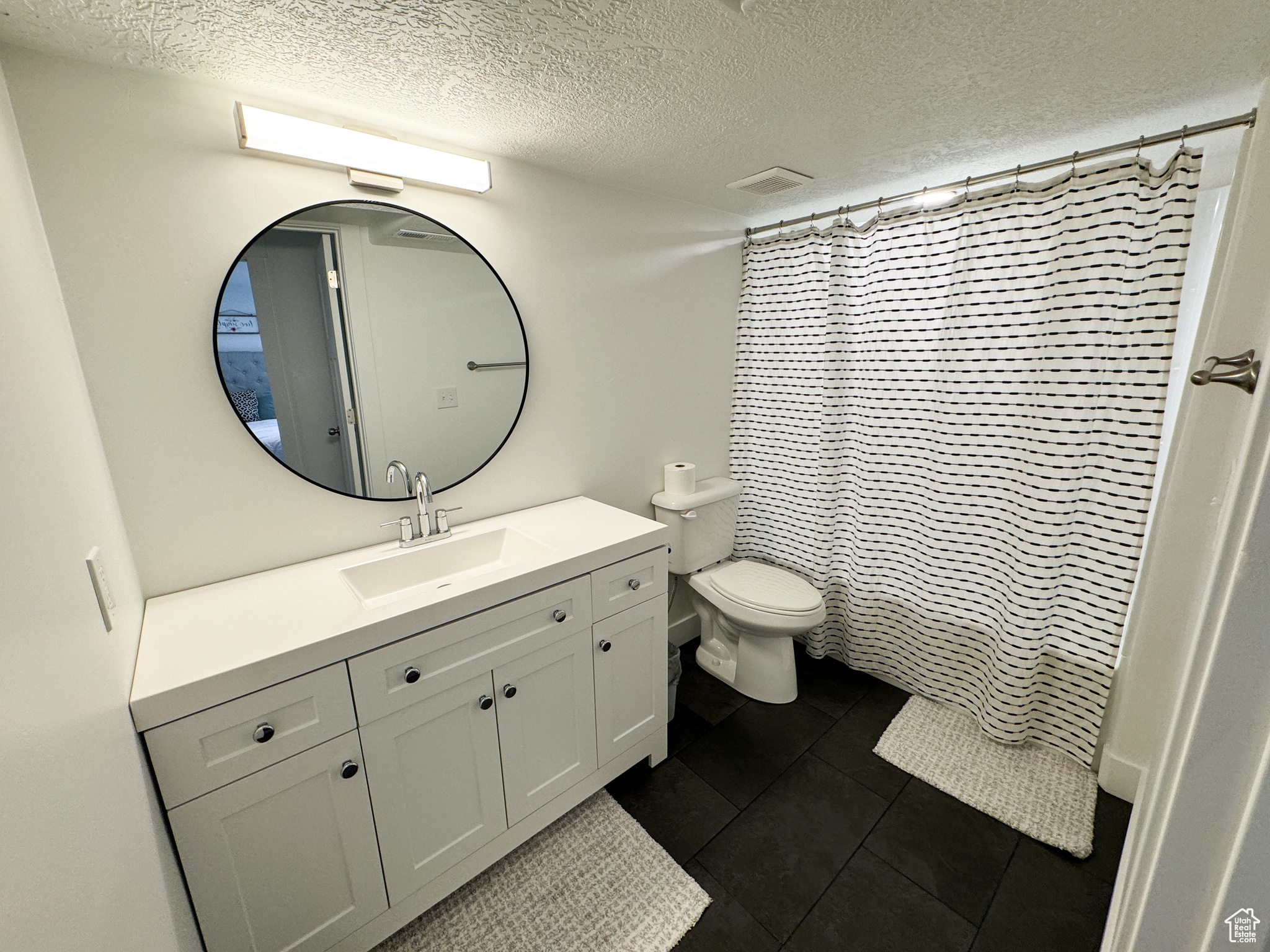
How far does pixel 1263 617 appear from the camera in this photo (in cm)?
42

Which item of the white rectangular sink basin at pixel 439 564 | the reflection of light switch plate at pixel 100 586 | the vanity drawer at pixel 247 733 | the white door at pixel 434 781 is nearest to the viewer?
the reflection of light switch plate at pixel 100 586

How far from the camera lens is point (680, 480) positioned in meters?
2.27

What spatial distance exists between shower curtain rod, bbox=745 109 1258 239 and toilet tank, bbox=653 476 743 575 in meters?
1.25

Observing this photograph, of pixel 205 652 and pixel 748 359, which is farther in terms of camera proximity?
pixel 748 359

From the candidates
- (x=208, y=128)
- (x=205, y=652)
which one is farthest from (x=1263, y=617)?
(x=208, y=128)

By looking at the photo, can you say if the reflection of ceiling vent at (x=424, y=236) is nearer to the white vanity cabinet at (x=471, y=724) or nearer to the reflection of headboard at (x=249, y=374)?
the reflection of headboard at (x=249, y=374)

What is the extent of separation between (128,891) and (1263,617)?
1.32 metres

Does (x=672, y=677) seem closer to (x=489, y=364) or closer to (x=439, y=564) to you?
(x=439, y=564)

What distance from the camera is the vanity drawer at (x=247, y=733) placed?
979 mm

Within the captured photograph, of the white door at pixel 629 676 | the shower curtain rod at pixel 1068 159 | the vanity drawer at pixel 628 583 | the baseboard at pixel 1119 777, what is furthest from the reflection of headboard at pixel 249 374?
the baseboard at pixel 1119 777

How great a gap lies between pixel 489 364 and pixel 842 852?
190cm

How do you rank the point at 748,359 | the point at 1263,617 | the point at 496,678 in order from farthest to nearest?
the point at 748,359 < the point at 496,678 < the point at 1263,617

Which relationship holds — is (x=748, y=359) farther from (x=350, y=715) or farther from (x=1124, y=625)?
(x=350, y=715)

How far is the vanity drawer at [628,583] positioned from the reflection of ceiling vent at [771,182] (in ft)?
4.44
